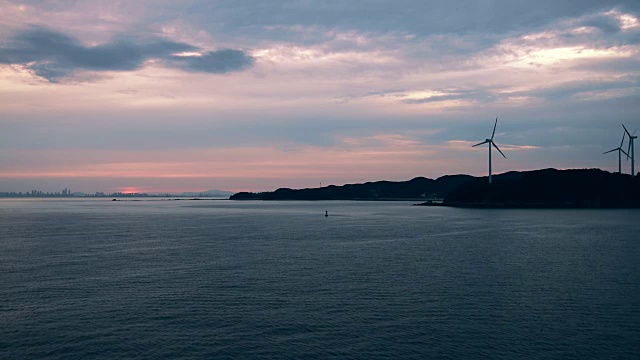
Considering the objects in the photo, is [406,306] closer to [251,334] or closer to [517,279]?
[251,334]

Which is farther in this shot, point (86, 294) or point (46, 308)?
point (86, 294)

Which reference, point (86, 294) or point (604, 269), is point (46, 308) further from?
point (604, 269)

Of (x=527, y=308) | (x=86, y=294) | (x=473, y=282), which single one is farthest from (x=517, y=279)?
(x=86, y=294)

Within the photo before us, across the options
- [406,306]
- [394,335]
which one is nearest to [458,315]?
[406,306]

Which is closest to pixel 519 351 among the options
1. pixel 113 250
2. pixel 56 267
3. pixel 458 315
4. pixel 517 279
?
pixel 458 315

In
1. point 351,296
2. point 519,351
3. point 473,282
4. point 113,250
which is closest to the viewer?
point 519,351

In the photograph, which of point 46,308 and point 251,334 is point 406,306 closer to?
point 251,334

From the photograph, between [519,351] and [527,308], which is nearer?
[519,351]

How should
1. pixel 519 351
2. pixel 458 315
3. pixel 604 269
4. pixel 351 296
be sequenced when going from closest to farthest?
pixel 519 351 → pixel 458 315 → pixel 351 296 → pixel 604 269

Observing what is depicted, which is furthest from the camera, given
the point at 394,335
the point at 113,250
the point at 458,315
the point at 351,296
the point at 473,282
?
the point at 113,250

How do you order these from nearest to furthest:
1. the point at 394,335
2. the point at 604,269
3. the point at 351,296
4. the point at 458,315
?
the point at 394,335, the point at 458,315, the point at 351,296, the point at 604,269
